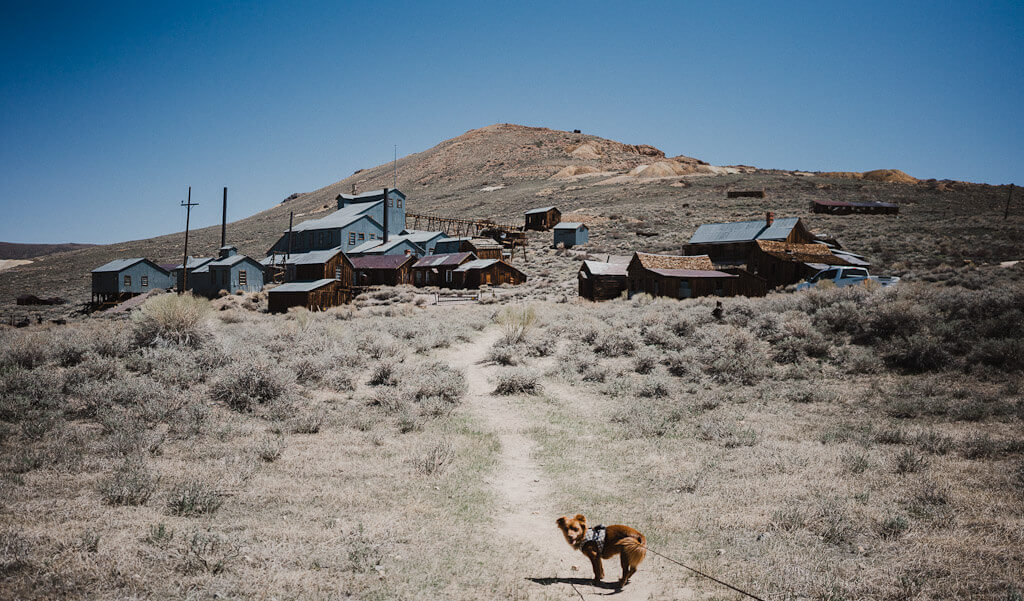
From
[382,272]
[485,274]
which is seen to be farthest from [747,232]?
[382,272]

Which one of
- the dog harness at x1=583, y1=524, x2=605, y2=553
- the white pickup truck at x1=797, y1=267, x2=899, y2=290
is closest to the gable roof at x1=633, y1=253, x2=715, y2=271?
the white pickup truck at x1=797, y1=267, x2=899, y2=290

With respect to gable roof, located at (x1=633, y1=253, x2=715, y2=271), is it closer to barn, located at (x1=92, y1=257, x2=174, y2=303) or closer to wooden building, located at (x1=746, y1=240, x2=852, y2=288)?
wooden building, located at (x1=746, y1=240, x2=852, y2=288)

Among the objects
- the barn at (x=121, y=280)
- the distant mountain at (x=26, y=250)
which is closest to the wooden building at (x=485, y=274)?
the barn at (x=121, y=280)

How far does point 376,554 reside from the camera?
5.21m

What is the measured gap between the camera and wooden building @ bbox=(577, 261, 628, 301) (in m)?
32.8

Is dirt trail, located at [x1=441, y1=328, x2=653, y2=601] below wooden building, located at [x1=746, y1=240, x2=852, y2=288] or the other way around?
below

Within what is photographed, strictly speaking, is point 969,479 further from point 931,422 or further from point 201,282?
point 201,282

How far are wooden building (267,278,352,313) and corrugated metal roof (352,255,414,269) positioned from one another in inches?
387

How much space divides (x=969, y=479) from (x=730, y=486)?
3293 millimetres

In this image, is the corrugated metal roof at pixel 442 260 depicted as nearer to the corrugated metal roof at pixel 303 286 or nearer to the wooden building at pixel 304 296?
the wooden building at pixel 304 296

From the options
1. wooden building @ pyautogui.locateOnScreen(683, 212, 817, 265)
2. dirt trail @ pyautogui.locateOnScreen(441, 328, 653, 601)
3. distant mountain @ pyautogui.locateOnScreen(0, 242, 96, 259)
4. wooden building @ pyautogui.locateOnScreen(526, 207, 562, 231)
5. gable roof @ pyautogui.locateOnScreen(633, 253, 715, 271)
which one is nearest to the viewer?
dirt trail @ pyautogui.locateOnScreen(441, 328, 653, 601)

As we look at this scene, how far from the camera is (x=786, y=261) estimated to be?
3259 cm

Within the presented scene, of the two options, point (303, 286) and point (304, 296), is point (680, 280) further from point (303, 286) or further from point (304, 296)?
point (303, 286)

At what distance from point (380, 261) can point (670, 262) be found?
28.6 metres
